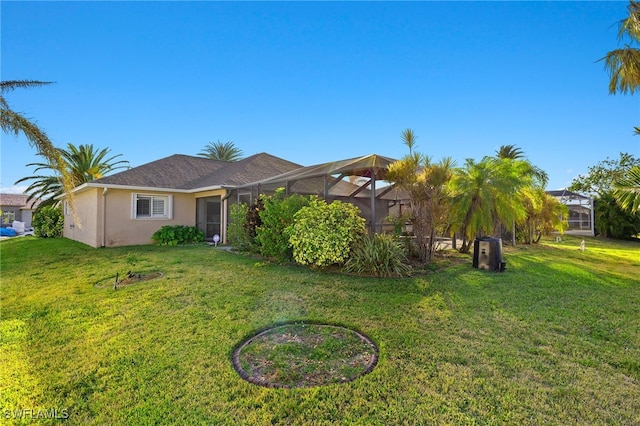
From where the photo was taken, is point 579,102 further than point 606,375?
Yes

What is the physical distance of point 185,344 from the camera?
3414 millimetres

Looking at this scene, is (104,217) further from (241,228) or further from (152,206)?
(241,228)

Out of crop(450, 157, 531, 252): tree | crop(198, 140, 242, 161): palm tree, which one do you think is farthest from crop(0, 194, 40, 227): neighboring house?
crop(450, 157, 531, 252): tree

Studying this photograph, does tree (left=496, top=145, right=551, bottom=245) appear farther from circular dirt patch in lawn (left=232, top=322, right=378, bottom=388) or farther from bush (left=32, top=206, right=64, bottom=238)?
bush (left=32, top=206, right=64, bottom=238)

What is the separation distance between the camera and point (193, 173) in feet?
53.3

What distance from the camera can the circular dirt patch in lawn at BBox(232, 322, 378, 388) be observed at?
2.79 m

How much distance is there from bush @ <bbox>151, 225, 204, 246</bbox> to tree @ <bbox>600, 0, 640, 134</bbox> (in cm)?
1631

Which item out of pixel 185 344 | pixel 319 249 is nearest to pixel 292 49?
pixel 319 249

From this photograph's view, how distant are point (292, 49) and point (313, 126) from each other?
4.65m

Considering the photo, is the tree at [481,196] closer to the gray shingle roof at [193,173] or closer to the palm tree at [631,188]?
the palm tree at [631,188]

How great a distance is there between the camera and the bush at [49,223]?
1769 centimetres

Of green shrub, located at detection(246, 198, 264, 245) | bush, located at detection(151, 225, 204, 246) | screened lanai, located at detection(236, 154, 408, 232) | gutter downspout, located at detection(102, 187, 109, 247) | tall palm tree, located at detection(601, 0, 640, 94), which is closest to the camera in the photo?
screened lanai, located at detection(236, 154, 408, 232)

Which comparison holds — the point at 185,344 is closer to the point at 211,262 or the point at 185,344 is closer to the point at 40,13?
the point at 211,262

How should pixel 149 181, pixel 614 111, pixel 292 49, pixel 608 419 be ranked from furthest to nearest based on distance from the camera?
pixel 149 181, pixel 614 111, pixel 292 49, pixel 608 419
